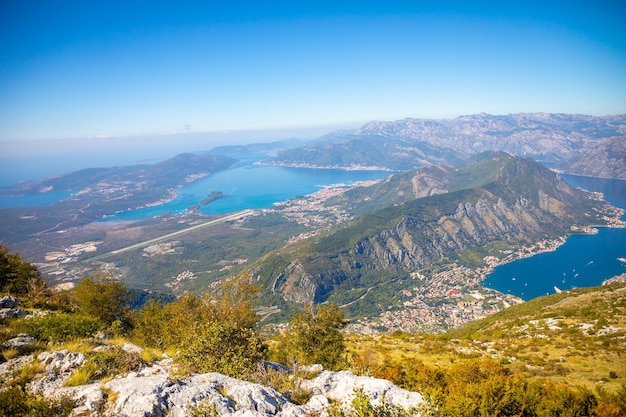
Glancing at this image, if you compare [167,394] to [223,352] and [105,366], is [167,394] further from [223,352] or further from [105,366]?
[223,352]

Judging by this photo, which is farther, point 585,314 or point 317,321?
point 585,314

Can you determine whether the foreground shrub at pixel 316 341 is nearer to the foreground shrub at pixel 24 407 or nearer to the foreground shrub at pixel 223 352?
the foreground shrub at pixel 223 352

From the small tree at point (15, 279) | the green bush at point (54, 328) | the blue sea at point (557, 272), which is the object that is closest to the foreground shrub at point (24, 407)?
the green bush at point (54, 328)

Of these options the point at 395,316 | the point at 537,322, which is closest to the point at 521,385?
the point at 537,322

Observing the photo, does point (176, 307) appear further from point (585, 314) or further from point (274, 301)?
point (274, 301)

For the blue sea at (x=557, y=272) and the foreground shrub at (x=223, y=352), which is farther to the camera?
the blue sea at (x=557, y=272)

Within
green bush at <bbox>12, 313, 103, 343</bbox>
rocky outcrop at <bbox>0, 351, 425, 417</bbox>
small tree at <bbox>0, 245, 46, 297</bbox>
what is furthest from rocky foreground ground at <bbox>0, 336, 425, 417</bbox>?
small tree at <bbox>0, 245, 46, 297</bbox>
